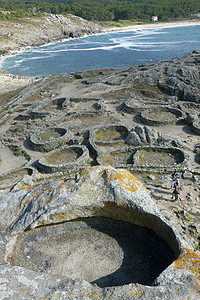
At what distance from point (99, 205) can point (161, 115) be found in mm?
23432

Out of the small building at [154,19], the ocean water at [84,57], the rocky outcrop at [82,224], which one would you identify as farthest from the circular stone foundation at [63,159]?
the small building at [154,19]

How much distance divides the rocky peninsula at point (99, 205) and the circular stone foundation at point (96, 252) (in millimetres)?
29

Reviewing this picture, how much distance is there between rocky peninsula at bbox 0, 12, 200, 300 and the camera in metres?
5.22

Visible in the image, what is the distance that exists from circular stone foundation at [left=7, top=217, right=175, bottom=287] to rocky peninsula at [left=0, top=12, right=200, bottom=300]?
0.03m

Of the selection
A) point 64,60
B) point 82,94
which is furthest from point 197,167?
point 64,60

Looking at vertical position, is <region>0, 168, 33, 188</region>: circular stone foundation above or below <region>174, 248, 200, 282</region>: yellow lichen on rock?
below

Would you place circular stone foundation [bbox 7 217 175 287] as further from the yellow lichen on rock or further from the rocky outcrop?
the yellow lichen on rock

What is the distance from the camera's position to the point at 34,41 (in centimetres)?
10125

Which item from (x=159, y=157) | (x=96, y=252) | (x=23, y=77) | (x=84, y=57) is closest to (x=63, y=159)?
(x=159, y=157)

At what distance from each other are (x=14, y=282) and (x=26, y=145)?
19.3 metres

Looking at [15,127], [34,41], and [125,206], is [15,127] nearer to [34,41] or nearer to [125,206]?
[125,206]

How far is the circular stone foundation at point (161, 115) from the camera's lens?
25719 mm

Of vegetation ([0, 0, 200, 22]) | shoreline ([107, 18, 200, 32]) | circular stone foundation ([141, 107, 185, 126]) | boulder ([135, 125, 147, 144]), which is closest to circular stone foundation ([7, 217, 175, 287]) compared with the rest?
boulder ([135, 125, 147, 144])

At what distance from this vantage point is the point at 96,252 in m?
6.88
